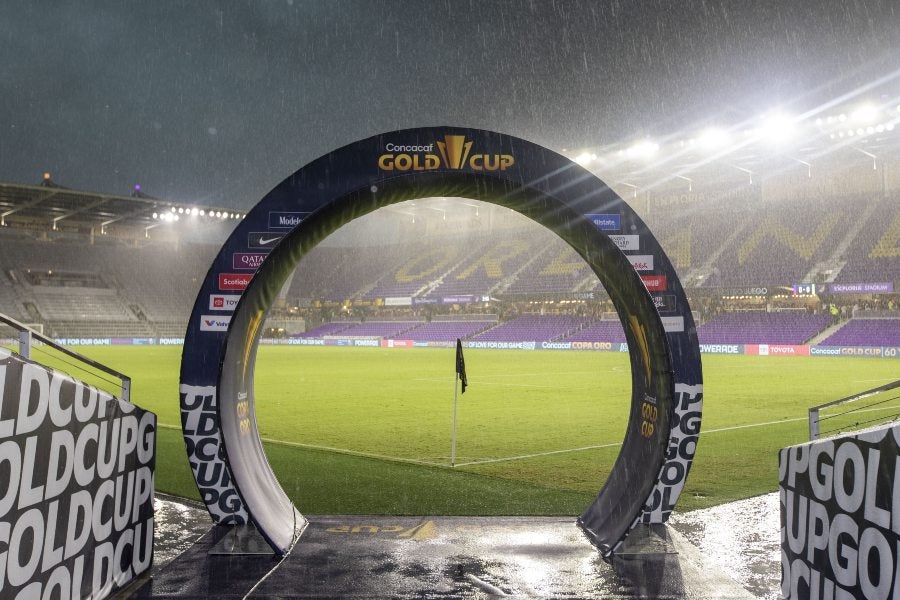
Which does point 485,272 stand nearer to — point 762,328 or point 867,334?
point 762,328

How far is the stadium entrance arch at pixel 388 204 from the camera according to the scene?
5.84 m

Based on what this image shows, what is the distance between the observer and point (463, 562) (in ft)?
18.1

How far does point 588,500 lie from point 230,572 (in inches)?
165

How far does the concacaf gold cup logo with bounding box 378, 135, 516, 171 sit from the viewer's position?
5902 millimetres

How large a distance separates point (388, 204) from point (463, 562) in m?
2.91

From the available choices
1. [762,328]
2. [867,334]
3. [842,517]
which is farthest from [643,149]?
[842,517]

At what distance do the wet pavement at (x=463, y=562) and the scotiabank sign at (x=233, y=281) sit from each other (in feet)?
6.63

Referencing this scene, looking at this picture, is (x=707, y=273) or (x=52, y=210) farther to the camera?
(x=52, y=210)

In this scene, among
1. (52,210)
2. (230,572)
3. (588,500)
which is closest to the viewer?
(230,572)

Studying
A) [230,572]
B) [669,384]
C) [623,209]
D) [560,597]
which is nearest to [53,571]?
[230,572]

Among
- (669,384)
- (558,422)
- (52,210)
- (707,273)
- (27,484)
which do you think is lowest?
(558,422)

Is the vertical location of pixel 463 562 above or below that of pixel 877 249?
below

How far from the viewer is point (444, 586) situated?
496cm

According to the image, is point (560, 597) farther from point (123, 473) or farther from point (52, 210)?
point (52, 210)
